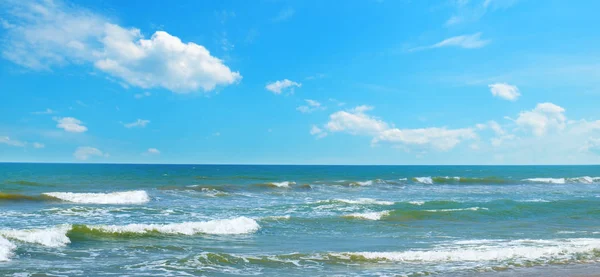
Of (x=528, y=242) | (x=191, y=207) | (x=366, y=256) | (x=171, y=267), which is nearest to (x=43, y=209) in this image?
(x=191, y=207)

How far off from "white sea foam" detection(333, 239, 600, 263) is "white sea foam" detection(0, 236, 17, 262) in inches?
367

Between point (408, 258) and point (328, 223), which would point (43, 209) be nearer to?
point (328, 223)

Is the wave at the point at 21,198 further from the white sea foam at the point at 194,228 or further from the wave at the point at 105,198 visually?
the white sea foam at the point at 194,228

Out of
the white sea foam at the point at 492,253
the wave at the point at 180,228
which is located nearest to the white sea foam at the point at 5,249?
the wave at the point at 180,228

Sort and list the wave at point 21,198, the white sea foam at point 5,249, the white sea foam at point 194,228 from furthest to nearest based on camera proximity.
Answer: the wave at point 21,198 → the white sea foam at point 194,228 → the white sea foam at point 5,249

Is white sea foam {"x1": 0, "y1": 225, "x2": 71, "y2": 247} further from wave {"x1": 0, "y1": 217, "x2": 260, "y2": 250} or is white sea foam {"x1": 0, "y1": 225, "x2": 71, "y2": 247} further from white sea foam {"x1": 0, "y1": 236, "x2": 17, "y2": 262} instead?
white sea foam {"x1": 0, "y1": 236, "x2": 17, "y2": 262}

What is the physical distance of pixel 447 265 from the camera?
1307 cm

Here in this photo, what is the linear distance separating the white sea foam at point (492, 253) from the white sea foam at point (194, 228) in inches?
251

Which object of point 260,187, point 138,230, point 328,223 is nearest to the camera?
point 138,230

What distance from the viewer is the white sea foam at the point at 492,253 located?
13852 millimetres

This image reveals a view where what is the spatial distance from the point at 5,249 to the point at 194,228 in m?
6.86

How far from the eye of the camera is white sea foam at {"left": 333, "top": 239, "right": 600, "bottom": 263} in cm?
1385

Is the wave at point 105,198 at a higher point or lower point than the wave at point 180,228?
higher

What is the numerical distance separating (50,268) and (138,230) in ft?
19.8
